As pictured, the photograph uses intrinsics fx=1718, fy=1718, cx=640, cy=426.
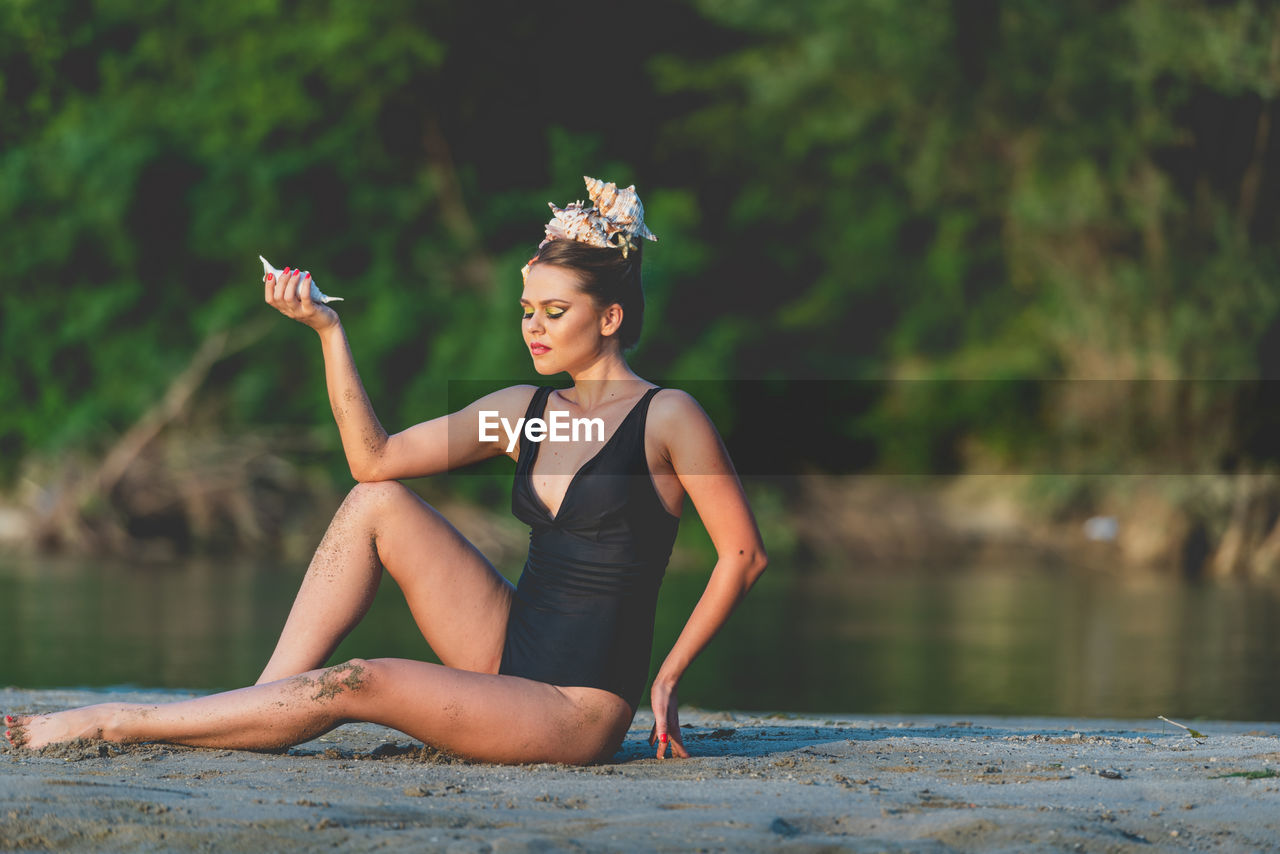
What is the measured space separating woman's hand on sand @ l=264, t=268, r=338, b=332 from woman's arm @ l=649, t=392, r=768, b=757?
84 centimetres

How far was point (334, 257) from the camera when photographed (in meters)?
21.9

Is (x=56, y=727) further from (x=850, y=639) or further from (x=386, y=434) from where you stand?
(x=850, y=639)

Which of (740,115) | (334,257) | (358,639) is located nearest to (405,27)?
(334,257)

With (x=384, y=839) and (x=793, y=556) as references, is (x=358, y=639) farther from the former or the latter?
(x=793, y=556)

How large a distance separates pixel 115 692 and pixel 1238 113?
50.9ft

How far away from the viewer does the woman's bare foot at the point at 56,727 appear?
3.94 metres

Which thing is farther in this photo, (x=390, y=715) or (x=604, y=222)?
(x=604, y=222)

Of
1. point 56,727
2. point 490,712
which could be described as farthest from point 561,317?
point 56,727

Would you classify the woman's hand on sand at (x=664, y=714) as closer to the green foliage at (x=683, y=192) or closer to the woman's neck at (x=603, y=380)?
the woman's neck at (x=603, y=380)

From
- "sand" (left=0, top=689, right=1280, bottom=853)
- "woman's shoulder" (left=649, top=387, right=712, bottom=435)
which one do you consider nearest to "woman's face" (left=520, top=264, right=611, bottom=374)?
"woman's shoulder" (left=649, top=387, right=712, bottom=435)

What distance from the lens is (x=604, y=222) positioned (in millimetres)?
4176

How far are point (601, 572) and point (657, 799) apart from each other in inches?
25.8

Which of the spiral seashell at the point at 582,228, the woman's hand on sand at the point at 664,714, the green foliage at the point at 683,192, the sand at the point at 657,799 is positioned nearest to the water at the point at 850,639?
the green foliage at the point at 683,192

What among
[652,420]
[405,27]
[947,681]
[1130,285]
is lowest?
[947,681]
